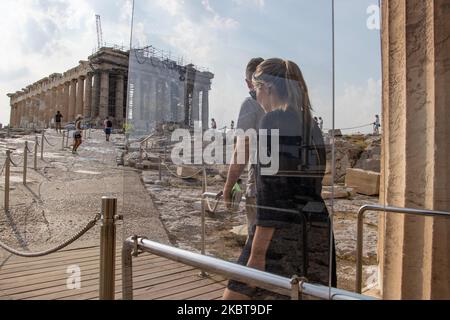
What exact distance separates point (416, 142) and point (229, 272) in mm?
1784

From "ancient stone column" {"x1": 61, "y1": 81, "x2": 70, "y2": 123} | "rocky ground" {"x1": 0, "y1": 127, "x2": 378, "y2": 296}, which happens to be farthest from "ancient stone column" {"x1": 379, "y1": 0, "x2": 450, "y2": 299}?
"ancient stone column" {"x1": 61, "y1": 81, "x2": 70, "y2": 123}

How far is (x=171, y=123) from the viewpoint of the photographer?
2221 millimetres

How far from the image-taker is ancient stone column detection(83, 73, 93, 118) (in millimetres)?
48594

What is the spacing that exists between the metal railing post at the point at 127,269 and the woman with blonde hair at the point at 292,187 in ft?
1.55

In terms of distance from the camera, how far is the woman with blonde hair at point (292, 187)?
161cm

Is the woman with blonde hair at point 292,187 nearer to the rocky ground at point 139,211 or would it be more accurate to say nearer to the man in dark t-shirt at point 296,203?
the man in dark t-shirt at point 296,203

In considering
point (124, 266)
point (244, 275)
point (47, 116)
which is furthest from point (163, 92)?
point (47, 116)

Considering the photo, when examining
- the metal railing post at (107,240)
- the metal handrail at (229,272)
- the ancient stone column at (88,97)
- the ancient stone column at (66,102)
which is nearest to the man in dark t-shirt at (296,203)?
the metal handrail at (229,272)

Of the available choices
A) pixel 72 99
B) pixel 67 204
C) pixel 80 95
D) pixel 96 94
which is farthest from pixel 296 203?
pixel 72 99

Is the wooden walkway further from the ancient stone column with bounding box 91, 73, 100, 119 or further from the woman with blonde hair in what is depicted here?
the ancient stone column with bounding box 91, 73, 100, 119

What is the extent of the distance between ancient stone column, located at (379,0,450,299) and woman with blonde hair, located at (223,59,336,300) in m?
1.16

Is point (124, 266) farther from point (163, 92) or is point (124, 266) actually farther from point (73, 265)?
point (73, 265)

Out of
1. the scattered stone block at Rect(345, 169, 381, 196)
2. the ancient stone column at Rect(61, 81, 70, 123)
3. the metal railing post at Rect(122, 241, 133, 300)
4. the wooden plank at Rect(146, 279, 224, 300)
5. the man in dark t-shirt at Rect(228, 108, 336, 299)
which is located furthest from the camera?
the ancient stone column at Rect(61, 81, 70, 123)

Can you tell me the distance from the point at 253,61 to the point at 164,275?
1439 millimetres
